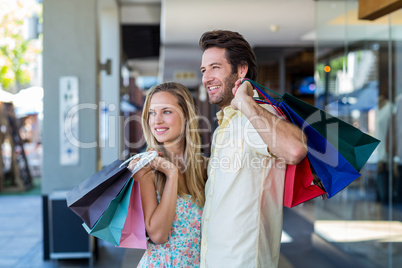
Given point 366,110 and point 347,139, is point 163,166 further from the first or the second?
point 366,110

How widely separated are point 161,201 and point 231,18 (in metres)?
6.02

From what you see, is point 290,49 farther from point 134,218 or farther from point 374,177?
point 134,218

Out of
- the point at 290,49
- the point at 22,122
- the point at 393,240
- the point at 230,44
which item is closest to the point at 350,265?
the point at 393,240

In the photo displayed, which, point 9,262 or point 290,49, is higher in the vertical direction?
point 290,49

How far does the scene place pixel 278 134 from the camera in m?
1.60

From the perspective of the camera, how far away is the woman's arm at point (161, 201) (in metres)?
1.81

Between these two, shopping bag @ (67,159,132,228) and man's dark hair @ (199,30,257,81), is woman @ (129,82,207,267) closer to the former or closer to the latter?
shopping bag @ (67,159,132,228)

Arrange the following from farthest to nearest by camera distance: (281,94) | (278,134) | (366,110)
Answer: (281,94), (366,110), (278,134)

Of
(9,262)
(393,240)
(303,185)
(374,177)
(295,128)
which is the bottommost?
(9,262)

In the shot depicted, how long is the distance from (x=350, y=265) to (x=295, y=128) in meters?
3.86

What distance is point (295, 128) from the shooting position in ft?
5.38

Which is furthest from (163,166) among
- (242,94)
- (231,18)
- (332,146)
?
(231,18)

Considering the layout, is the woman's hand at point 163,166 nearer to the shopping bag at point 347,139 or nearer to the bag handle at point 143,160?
the bag handle at point 143,160

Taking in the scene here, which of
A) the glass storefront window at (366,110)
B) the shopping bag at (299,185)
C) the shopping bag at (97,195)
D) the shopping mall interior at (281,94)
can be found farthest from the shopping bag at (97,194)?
the glass storefront window at (366,110)
